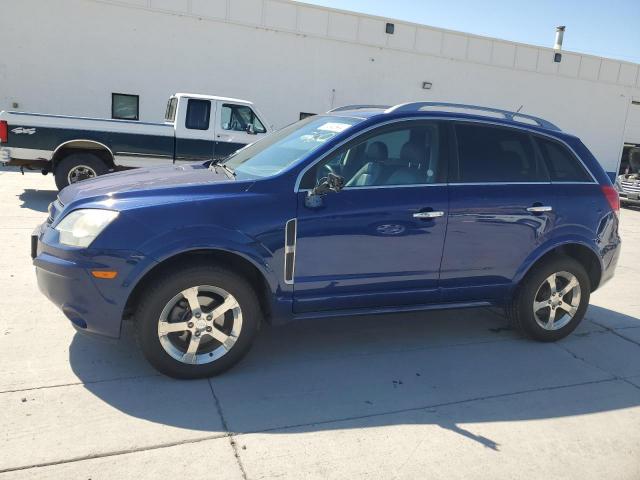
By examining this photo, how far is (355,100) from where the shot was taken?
18.6 metres

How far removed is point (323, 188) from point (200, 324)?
1.19 metres

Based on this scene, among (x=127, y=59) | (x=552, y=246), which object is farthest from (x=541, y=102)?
(x=552, y=246)

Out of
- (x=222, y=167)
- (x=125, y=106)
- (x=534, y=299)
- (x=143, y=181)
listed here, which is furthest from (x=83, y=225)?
(x=125, y=106)

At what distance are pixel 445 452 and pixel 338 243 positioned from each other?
1460mm

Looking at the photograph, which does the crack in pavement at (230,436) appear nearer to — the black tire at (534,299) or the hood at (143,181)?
the hood at (143,181)

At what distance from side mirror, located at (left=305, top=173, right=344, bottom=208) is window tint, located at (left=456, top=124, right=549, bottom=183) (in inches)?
43.7

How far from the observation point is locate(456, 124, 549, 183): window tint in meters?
4.23

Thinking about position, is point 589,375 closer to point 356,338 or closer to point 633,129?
point 356,338

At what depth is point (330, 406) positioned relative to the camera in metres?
3.40

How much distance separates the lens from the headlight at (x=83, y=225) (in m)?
3.27

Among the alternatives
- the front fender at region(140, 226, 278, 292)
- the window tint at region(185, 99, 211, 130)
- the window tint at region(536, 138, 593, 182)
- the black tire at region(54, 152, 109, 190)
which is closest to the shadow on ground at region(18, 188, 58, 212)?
the black tire at region(54, 152, 109, 190)

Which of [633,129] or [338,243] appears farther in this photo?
[633,129]

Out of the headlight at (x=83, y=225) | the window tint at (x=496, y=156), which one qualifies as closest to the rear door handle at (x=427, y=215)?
the window tint at (x=496, y=156)

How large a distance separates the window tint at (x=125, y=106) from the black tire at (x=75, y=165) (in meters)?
7.10
